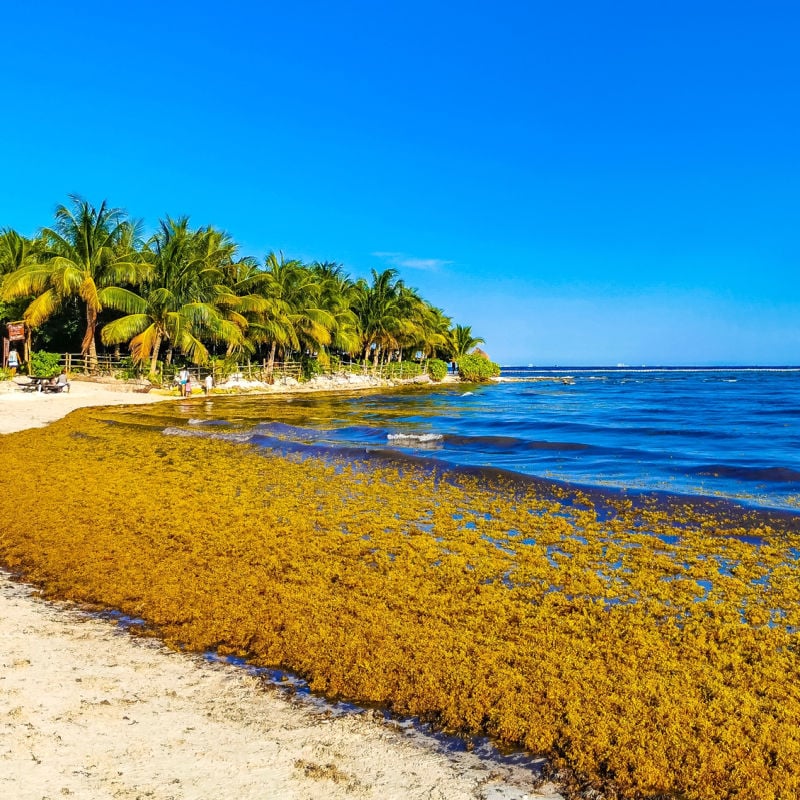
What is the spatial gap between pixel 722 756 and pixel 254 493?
24.4 feet

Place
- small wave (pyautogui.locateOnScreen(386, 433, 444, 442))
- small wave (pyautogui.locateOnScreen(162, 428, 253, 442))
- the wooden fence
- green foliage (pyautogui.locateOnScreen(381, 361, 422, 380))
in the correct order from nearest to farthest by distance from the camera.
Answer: small wave (pyautogui.locateOnScreen(162, 428, 253, 442))
small wave (pyautogui.locateOnScreen(386, 433, 444, 442))
the wooden fence
green foliage (pyautogui.locateOnScreen(381, 361, 422, 380))

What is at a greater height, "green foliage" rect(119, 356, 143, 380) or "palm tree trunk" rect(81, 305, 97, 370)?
"palm tree trunk" rect(81, 305, 97, 370)

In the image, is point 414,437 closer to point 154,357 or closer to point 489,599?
point 489,599

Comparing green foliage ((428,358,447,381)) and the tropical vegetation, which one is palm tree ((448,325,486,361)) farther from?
the tropical vegetation

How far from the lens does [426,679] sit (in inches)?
147

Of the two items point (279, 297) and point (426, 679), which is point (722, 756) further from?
point (279, 297)

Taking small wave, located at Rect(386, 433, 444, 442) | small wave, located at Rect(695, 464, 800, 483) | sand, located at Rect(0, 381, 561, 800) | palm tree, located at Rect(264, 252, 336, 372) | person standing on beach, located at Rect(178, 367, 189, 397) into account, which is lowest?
sand, located at Rect(0, 381, 561, 800)

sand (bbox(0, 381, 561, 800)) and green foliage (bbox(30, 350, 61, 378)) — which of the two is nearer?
sand (bbox(0, 381, 561, 800))

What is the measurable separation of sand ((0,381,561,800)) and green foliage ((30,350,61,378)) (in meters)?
29.4

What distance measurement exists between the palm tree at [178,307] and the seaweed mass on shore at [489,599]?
22.6 metres

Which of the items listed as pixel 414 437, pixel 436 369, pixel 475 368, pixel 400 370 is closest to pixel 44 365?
pixel 414 437

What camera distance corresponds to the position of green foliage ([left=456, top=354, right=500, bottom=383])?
74438mm

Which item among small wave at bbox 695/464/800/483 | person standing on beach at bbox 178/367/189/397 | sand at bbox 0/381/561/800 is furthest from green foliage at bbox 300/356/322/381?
sand at bbox 0/381/561/800

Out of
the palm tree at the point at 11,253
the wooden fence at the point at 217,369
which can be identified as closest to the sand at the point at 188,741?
the wooden fence at the point at 217,369
